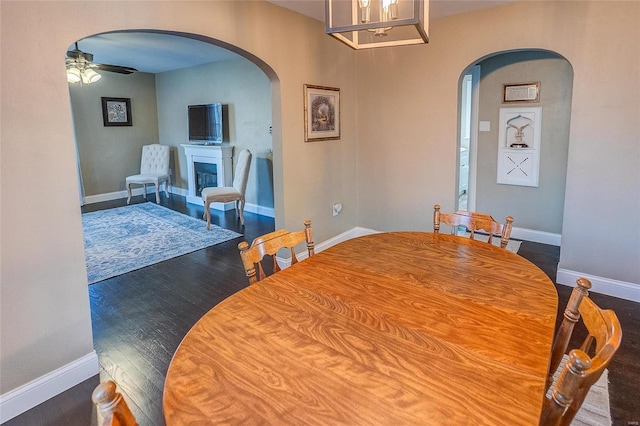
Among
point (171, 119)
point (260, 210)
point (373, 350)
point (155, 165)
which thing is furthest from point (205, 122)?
point (373, 350)

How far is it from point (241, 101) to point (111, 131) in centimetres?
281

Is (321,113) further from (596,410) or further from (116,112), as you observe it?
(116,112)

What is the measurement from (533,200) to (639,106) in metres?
1.68

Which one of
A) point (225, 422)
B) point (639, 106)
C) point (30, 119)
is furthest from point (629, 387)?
point (30, 119)

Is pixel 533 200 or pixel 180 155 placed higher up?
pixel 180 155

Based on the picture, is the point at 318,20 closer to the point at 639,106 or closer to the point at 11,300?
the point at 639,106

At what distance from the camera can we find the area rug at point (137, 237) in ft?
13.2

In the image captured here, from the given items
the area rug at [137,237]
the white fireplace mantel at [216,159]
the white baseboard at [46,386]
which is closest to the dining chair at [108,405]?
the white baseboard at [46,386]

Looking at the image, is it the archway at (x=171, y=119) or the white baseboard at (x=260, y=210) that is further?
the white baseboard at (x=260, y=210)

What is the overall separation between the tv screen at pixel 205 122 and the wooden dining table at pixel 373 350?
5.10 meters

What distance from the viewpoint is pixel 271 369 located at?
107 centimetres

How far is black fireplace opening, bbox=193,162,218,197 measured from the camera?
6.60 m

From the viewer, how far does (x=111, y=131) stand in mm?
7082

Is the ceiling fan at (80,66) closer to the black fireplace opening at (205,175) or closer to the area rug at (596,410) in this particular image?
the black fireplace opening at (205,175)
